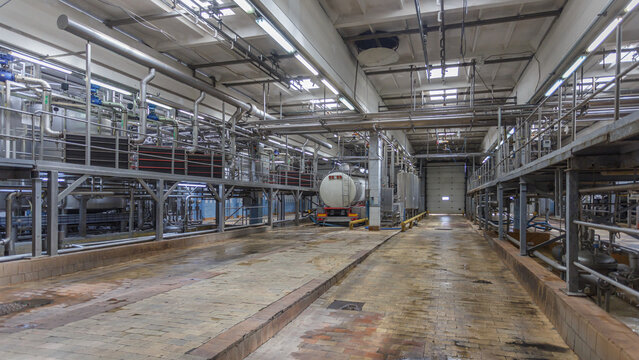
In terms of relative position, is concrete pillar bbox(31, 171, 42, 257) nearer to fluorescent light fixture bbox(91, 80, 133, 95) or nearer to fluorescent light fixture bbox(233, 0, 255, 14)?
fluorescent light fixture bbox(233, 0, 255, 14)

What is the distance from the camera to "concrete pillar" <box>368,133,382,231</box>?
15.9m

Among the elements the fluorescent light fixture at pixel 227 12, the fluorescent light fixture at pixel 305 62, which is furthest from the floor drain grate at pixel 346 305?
the fluorescent light fixture at pixel 227 12

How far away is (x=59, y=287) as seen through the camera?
5.74 meters

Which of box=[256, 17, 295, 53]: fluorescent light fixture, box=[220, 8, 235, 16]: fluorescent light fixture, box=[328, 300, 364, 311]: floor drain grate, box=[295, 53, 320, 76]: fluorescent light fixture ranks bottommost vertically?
box=[328, 300, 364, 311]: floor drain grate

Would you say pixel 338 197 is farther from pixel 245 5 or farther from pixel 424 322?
pixel 424 322

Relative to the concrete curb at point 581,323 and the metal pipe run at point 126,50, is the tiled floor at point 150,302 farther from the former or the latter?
the metal pipe run at point 126,50

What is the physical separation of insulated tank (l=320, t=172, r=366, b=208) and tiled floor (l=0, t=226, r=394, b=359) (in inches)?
365

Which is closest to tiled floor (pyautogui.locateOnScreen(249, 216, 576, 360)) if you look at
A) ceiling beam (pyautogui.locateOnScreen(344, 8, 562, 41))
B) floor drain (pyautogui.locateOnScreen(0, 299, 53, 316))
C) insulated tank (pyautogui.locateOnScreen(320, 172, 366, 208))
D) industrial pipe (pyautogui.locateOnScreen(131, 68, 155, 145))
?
floor drain (pyautogui.locateOnScreen(0, 299, 53, 316))

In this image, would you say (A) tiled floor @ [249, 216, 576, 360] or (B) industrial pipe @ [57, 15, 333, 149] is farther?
(B) industrial pipe @ [57, 15, 333, 149]

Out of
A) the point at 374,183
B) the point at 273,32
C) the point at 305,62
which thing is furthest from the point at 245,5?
the point at 374,183

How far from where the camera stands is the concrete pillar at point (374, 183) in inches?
627

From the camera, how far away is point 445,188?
3759 cm

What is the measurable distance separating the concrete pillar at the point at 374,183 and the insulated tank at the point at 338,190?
1887mm

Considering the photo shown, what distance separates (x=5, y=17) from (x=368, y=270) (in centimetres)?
1048
